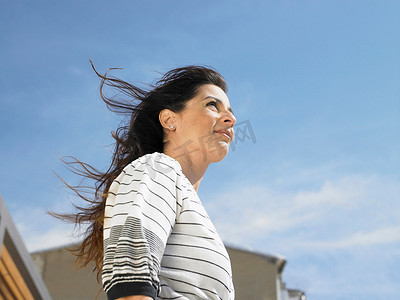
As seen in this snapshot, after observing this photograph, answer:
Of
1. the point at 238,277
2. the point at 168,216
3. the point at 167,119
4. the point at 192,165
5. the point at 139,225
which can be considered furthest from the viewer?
the point at 238,277

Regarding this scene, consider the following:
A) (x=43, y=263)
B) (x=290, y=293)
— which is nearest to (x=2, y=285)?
(x=43, y=263)

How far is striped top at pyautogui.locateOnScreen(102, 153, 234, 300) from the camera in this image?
121cm

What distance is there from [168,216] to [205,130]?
2.18ft

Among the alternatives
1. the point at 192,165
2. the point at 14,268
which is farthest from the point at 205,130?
the point at 14,268

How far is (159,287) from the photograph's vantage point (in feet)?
4.16

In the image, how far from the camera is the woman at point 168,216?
4.01 feet

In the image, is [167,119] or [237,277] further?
[237,277]

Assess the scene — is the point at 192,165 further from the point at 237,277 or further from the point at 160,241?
the point at 237,277

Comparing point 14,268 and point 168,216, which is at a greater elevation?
point 14,268

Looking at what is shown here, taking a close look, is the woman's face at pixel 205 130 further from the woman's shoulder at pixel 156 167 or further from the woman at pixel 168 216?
the woman's shoulder at pixel 156 167

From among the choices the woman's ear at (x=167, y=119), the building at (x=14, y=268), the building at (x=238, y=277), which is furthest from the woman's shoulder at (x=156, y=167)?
the building at (x=238, y=277)

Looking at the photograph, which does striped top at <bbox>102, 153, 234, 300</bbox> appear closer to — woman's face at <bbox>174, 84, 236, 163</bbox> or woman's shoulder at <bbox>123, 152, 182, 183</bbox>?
woman's shoulder at <bbox>123, 152, 182, 183</bbox>

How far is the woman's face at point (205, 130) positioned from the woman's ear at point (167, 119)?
0.06 ft

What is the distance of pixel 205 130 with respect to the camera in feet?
6.47
